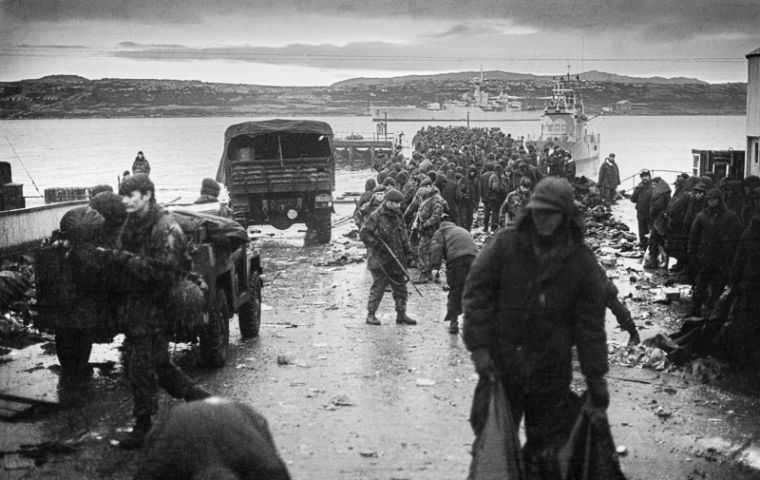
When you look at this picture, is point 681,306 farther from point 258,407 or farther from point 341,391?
point 258,407

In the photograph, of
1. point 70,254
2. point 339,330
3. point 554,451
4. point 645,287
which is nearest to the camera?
point 554,451

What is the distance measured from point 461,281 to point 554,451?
4856 millimetres

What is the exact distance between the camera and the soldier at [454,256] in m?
8.83

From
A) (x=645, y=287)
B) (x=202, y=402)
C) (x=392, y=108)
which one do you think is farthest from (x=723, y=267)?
(x=392, y=108)

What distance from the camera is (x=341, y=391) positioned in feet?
23.3

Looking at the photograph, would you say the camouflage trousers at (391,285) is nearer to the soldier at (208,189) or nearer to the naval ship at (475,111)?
the soldier at (208,189)

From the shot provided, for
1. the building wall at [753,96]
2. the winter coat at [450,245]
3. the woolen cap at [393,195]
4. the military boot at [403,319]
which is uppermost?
the building wall at [753,96]

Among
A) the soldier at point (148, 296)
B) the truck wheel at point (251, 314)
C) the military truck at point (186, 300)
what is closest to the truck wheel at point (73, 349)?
the military truck at point (186, 300)

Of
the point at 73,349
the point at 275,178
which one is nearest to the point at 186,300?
the point at 73,349

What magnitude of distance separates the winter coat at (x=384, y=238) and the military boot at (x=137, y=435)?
14.5 feet

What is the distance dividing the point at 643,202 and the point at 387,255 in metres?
6.70

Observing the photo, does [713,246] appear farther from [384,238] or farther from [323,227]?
[323,227]

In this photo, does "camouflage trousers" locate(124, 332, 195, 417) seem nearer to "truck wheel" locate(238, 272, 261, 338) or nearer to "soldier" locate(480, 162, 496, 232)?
"truck wheel" locate(238, 272, 261, 338)

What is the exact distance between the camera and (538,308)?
3.94 m
